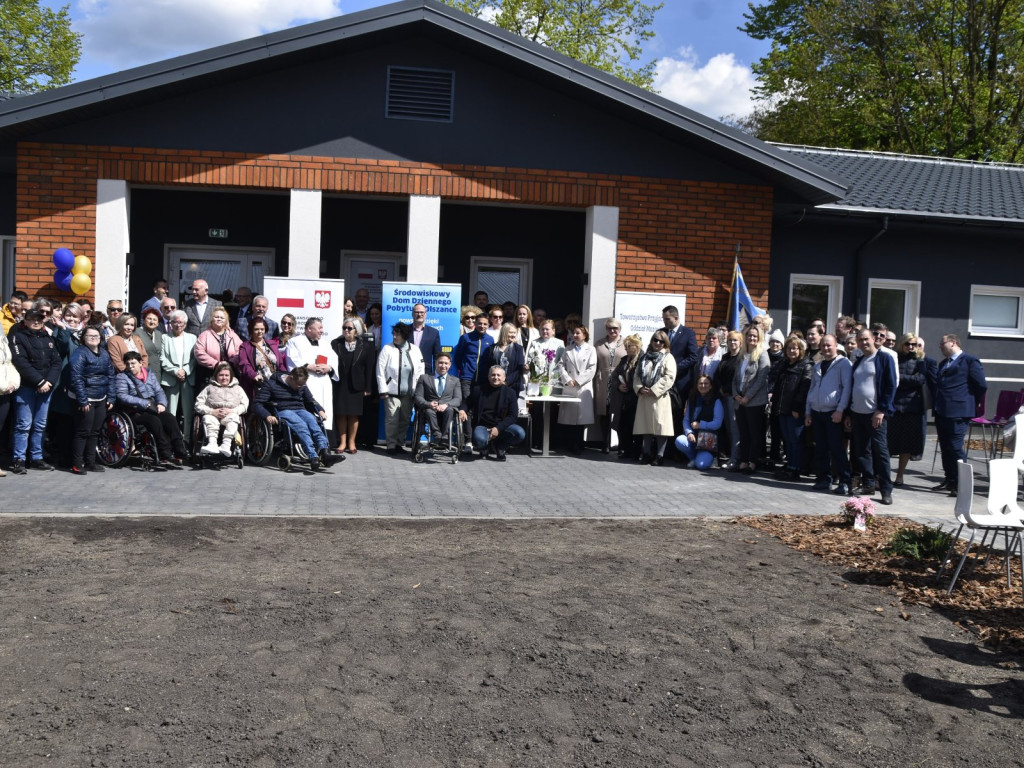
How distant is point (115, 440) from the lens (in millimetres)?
11656

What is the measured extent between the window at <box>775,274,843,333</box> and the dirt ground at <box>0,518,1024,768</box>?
10.0 metres

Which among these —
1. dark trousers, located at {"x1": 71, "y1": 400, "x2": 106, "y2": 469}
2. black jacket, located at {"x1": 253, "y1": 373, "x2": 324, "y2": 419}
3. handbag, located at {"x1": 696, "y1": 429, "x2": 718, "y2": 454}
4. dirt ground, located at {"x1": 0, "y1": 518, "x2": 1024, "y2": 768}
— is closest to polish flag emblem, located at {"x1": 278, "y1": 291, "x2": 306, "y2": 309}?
black jacket, located at {"x1": 253, "y1": 373, "x2": 324, "y2": 419}

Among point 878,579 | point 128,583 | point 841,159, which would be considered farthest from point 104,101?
point 841,159

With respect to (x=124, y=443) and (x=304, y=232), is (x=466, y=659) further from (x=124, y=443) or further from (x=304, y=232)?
(x=304, y=232)

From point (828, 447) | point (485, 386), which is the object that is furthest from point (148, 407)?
point (828, 447)

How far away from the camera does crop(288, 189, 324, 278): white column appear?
14266 millimetres

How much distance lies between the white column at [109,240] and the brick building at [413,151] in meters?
0.02

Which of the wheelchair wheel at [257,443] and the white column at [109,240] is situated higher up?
the white column at [109,240]

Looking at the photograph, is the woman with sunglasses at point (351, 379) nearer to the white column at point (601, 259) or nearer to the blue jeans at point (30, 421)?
the white column at point (601, 259)

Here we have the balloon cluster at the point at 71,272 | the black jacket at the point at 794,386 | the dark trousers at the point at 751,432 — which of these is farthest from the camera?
the balloon cluster at the point at 71,272

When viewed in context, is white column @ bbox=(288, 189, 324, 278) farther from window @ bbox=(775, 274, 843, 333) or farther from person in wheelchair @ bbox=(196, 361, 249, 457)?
window @ bbox=(775, 274, 843, 333)

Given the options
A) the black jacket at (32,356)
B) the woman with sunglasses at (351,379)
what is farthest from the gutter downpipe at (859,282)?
the black jacket at (32,356)

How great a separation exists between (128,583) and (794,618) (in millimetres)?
4228

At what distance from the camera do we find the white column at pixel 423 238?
572 inches
